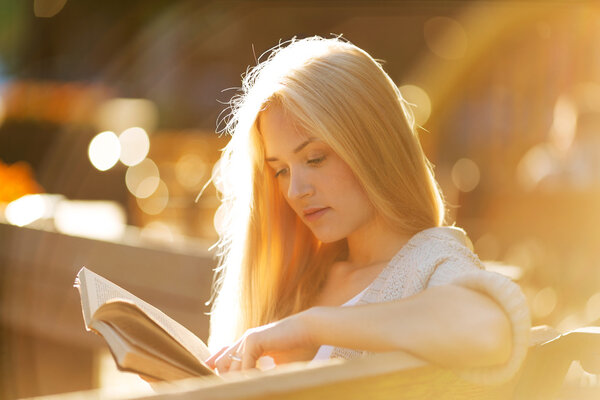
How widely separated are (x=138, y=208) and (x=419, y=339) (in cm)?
552

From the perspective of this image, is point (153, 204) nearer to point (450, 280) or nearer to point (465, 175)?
point (465, 175)

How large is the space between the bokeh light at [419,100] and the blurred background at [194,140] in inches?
1.6

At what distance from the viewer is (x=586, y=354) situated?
1.20 m

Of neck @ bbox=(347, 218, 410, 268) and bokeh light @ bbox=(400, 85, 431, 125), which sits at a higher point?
bokeh light @ bbox=(400, 85, 431, 125)

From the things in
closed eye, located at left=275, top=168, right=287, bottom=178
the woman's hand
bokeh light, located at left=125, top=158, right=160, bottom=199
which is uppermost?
bokeh light, located at left=125, top=158, right=160, bottom=199

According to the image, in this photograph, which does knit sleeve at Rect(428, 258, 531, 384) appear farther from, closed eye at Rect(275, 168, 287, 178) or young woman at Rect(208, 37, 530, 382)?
closed eye at Rect(275, 168, 287, 178)

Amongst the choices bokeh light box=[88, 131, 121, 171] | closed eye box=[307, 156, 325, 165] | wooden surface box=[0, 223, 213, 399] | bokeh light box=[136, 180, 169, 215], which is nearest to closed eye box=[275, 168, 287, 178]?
closed eye box=[307, 156, 325, 165]

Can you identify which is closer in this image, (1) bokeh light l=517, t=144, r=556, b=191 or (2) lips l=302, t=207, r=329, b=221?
(2) lips l=302, t=207, r=329, b=221

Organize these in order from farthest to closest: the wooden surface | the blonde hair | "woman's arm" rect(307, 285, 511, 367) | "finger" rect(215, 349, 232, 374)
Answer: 1. the wooden surface
2. the blonde hair
3. "finger" rect(215, 349, 232, 374)
4. "woman's arm" rect(307, 285, 511, 367)

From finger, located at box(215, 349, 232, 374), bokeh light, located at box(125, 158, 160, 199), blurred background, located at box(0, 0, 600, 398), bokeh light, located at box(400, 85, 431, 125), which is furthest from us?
bokeh light, located at box(400, 85, 431, 125)

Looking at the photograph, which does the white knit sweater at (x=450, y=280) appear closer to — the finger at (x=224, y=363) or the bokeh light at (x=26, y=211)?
the finger at (x=224, y=363)

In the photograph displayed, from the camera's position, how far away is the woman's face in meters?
1.55

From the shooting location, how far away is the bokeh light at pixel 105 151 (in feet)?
27.1

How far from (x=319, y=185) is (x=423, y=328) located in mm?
599
